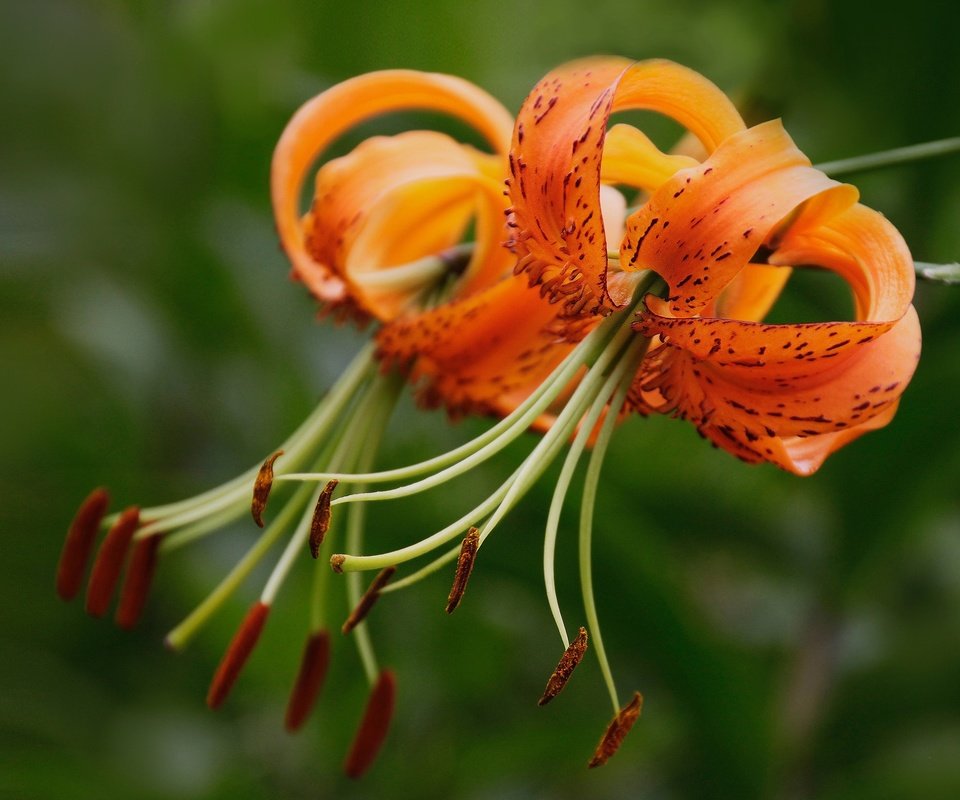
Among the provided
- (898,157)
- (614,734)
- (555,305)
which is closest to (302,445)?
(555,305)

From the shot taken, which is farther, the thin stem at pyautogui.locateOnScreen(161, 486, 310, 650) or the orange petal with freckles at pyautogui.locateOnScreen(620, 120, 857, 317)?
the thin stem at pyautogui.locateOnScreen(161, 486, 310, 650)

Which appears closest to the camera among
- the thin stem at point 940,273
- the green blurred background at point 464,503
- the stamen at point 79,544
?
the thin stem at point 940,273

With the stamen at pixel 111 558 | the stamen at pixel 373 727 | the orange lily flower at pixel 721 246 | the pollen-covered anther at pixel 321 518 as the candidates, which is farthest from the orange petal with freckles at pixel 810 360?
the stamen at pixel 111 558

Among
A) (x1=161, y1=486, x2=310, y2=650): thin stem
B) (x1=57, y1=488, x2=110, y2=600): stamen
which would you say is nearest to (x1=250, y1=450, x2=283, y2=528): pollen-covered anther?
(x1=161, y1=486, x2=310, y2=650): thin stem

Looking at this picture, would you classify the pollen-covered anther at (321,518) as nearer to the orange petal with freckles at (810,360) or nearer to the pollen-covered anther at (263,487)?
the pollen-covered anther at (263,487)

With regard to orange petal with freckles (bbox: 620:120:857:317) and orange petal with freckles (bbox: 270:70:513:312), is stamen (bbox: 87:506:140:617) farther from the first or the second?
orange petal with freckles (bbox: 620:120:857:317)

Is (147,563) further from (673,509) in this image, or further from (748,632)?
(748,632)

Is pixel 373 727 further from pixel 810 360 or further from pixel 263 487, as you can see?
pixel 810 360

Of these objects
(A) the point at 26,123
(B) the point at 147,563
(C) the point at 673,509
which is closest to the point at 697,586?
(C) the point at 673,509
